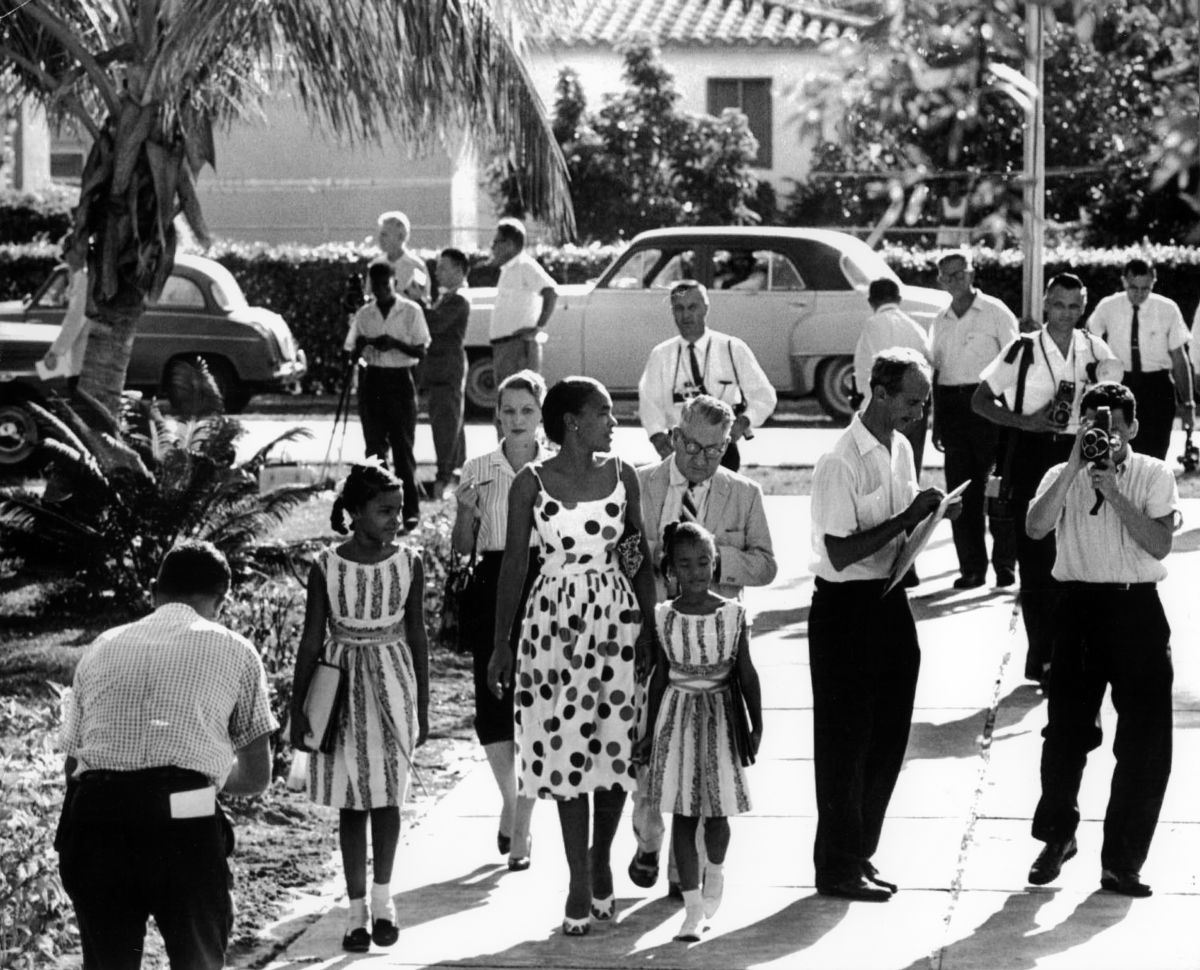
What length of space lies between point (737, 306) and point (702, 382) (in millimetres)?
12482

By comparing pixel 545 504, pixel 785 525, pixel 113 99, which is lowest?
pixel 785 525

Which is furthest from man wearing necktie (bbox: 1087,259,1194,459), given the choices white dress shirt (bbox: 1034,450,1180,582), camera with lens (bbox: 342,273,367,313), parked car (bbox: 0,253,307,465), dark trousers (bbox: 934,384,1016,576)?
parked car (bbox: 0,253,307,465)

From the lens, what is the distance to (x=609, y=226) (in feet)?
107

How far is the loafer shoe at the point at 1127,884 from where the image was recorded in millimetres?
7449

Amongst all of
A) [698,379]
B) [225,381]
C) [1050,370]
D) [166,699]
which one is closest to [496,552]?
[166,699]

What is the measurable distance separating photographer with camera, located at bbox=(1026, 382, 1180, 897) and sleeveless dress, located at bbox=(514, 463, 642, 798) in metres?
1.49

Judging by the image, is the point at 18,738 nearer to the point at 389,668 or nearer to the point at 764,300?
the point at 389,668

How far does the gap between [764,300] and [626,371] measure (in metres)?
1.62

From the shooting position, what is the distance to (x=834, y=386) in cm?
2320

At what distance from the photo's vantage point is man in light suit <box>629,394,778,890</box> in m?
7.36

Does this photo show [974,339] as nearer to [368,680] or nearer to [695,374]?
[695,374]

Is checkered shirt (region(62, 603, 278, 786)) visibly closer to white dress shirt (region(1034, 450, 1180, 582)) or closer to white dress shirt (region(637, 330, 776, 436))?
white dress shirt (region(1034, 450, 1180, 582))

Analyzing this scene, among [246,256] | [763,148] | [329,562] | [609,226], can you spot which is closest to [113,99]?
[329,562]

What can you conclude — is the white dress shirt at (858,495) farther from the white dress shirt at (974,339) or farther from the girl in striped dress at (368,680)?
the white dress shirt at (974,339)
